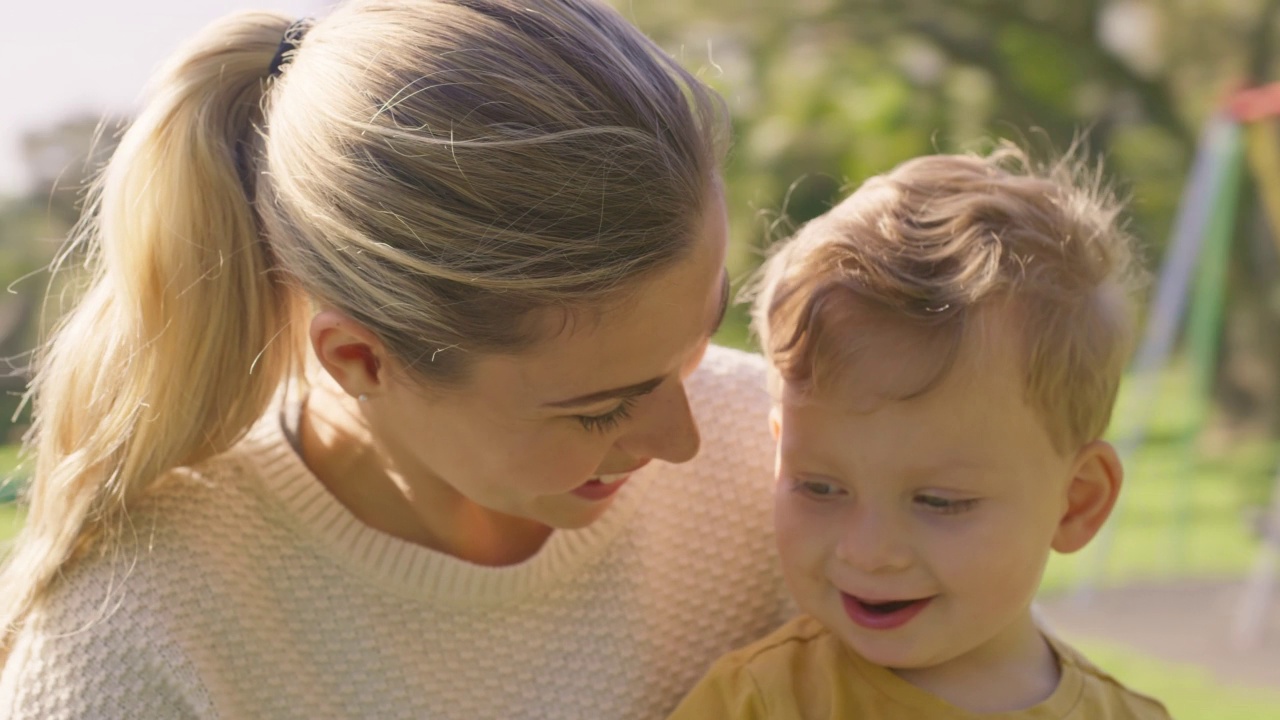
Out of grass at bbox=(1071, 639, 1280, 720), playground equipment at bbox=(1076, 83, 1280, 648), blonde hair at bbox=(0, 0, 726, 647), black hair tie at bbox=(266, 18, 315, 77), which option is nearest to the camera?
blonde hair at bbox=(0, 0, 726, 647)

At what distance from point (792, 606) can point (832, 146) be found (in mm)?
5273

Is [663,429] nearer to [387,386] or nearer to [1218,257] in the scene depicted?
[387,386]

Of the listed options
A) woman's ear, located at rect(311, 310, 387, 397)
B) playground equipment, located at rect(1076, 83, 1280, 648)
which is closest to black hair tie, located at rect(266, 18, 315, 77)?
woman's ear, located at rect(311, 310, 387, 397)

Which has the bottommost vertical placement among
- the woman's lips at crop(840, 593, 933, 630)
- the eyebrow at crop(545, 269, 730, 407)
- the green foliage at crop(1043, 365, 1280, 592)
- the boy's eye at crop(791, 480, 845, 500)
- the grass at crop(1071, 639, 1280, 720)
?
A: the green foliage at crop(1043, 365, 1280, 592)

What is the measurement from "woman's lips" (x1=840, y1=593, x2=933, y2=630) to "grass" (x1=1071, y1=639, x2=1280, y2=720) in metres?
2.69

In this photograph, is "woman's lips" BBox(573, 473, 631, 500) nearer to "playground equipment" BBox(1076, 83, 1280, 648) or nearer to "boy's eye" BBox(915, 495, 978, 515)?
"boy's eye" BBox(915, 495, 978, 515)

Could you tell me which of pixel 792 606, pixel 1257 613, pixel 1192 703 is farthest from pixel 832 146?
pixel 792 606

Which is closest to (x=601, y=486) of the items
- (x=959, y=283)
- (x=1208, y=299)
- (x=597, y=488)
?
(x=597, y=488)

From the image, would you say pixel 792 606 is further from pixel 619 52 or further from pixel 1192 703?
pixel 1192 703

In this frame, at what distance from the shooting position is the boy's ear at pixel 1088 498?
1632 millimetres

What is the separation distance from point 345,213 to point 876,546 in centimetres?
66

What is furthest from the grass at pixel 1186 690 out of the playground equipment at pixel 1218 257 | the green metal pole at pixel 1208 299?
the green metal pole at pixel 1208 299

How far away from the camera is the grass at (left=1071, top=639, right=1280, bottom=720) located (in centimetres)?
409

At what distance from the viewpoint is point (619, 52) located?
1.46 m
